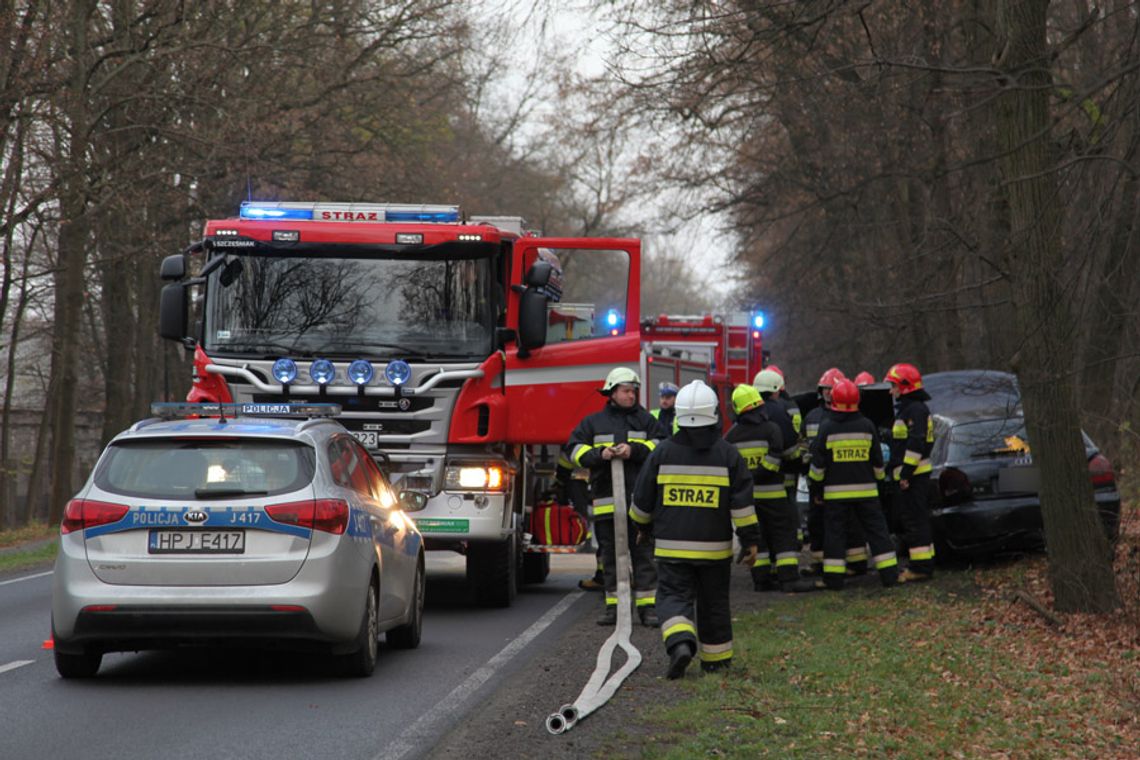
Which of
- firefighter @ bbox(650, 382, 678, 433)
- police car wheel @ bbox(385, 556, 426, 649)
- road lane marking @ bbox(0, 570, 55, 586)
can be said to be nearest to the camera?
police car wheel @ bbox(385, 556, 426, 649)

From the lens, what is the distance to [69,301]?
88.2 feet

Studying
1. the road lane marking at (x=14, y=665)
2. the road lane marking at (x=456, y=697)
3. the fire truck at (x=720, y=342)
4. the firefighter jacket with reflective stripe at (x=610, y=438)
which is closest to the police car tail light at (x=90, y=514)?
the road lane marking at (x=14, y=665)

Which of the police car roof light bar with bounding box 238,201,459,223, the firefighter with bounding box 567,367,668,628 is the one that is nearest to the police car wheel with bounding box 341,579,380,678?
the firefighter with bounding box 567,367,668,628

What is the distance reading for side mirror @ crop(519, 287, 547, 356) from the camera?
13.1 metres

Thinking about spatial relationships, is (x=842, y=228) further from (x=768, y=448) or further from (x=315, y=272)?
(x=315, y=272)

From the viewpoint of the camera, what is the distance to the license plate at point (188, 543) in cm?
889

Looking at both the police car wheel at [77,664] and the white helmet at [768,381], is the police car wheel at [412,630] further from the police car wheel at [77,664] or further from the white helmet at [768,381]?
the white helmet at [768,381]

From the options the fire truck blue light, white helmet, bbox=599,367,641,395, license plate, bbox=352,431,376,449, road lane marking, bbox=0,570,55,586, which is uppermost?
the fire truck blue light

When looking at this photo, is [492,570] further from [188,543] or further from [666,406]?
[188,543]

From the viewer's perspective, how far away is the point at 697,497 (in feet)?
30.7

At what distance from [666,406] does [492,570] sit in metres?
3.88

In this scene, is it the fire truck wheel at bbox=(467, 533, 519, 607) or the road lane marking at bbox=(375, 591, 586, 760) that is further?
the fire truck wheel at bbox=(467, 533, 519, 607)

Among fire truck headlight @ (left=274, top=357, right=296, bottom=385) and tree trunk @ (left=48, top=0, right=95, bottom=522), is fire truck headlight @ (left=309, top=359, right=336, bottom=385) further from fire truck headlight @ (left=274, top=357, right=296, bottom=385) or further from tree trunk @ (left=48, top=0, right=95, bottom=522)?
tree trunk @ (left=48, top=0, right=95, bottom=522)

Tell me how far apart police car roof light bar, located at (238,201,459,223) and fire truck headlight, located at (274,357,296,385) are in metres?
1.51
